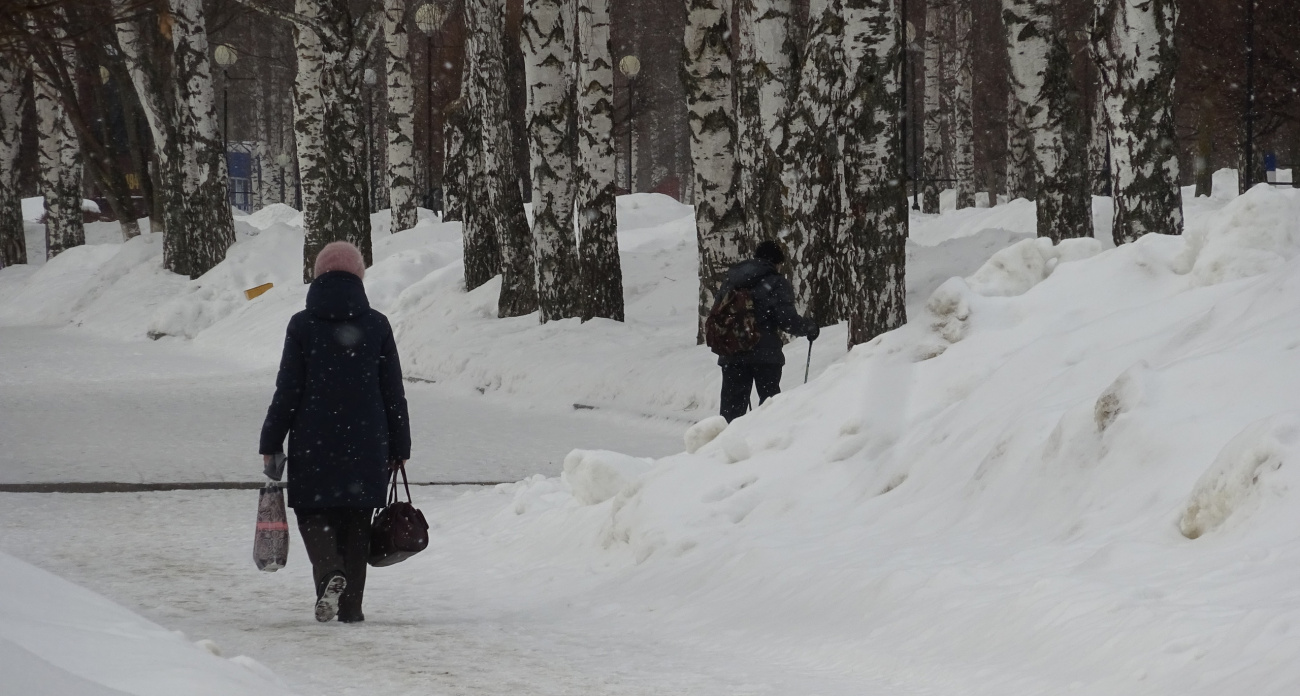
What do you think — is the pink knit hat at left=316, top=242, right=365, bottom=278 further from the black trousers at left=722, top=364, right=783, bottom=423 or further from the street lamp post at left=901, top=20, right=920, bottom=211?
the street lamp post at left=901, top=20, right=920, bottom=211

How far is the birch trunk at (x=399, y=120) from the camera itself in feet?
95.7

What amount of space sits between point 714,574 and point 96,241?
37126 mm

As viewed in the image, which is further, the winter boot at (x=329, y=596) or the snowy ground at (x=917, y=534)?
the winter boot at (x=329, y=596)

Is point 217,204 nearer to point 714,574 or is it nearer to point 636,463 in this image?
point 636,463

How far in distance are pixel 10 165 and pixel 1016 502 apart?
31.7 meters

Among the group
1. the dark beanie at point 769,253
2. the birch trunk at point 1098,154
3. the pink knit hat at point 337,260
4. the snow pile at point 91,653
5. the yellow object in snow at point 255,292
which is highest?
the pink knit hat at point 337,260

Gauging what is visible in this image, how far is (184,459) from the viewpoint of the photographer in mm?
12078

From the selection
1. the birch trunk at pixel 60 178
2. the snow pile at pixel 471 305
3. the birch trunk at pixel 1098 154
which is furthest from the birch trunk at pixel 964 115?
the birch trunk at pixel 60 178

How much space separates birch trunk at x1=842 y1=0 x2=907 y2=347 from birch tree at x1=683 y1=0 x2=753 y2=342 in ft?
12.3

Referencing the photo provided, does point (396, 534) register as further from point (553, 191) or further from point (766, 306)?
point (553, 191)

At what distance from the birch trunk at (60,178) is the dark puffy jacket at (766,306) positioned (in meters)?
27.2

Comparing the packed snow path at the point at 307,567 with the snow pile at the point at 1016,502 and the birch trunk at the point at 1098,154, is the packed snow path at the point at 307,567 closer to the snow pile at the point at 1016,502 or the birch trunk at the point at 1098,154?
the snow pile at the point at 1016,502

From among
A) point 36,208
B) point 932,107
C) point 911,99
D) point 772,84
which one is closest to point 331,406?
point 772,84

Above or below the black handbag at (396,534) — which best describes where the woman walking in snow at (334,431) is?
above
